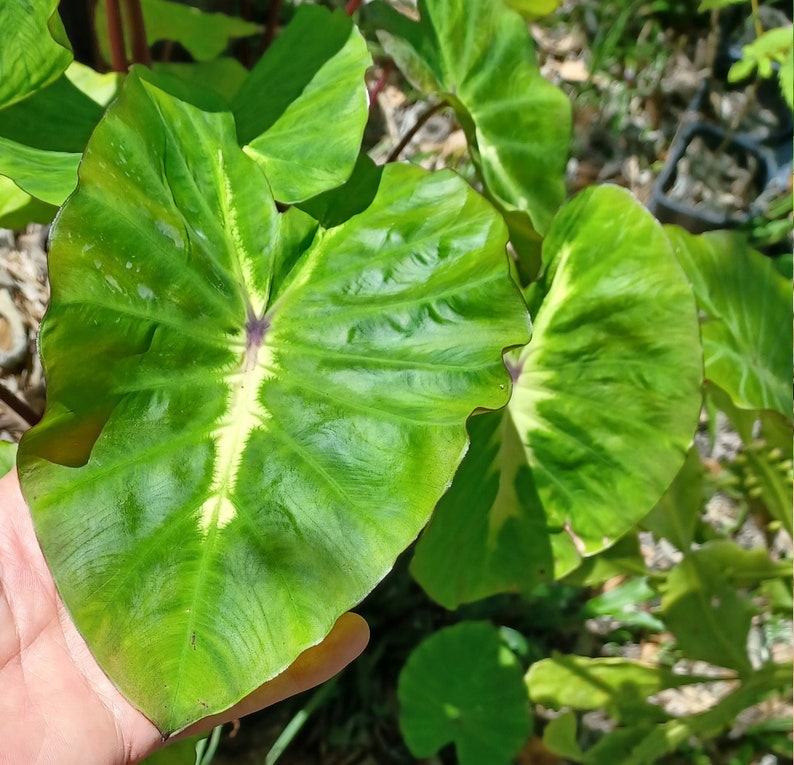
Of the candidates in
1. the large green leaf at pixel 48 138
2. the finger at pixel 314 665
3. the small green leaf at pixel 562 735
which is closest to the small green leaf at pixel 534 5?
the large green leaf at pixel 48 138

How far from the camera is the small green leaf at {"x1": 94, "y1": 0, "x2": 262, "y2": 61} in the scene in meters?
1.24

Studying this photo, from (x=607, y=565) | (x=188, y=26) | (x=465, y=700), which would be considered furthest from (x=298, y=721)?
(x=188, y=26)

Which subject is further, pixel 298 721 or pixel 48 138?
pixel 298 721

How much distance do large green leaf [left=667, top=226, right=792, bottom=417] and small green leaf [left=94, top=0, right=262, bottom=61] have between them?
872 mm

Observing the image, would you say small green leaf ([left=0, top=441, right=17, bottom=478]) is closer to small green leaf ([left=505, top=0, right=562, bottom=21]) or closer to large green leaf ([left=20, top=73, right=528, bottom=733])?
large green leaf ([left=20, top=73, right=528, bottom=733])

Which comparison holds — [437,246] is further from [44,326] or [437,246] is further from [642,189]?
[642,189]

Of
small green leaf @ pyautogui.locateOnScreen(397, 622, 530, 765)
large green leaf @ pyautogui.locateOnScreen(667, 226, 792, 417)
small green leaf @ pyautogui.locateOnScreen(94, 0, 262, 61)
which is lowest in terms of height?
small green leaf @ pyautogui.locateOnScreen(397, 622, 530, 765)

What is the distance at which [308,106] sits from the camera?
806 mm

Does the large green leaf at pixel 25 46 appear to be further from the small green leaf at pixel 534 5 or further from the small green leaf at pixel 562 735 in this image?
the small green leaf at pixel 562 735

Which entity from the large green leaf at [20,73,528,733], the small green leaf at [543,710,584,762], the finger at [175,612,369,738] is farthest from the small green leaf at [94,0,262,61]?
the small green leaf at [543,710,584,762]

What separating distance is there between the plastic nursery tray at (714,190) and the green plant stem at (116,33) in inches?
54.1

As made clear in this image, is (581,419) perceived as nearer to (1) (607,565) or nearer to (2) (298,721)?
(1) (607,565)

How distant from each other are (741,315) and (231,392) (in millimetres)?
765

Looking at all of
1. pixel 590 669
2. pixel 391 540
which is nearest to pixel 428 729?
pixel 590 669
